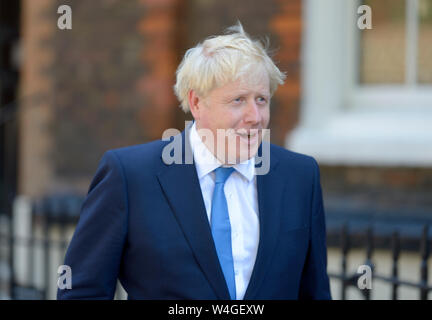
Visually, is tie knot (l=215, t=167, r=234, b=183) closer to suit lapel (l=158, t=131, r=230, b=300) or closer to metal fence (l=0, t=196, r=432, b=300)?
suit lapel (l=158, t=131, r=230, b=300)

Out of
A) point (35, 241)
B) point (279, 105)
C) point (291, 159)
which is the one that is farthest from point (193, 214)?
point (35, 241)

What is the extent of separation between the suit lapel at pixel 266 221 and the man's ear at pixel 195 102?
295 millimetres

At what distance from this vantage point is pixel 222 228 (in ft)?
7.61

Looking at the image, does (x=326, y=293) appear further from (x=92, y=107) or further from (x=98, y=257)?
(x=92, y=107)

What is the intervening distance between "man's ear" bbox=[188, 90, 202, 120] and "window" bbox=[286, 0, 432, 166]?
3.64 metres

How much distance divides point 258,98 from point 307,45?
390cm

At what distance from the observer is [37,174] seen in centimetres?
733

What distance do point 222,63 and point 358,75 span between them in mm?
4127

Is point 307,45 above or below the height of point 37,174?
above

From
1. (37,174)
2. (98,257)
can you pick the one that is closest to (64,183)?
(37,174)

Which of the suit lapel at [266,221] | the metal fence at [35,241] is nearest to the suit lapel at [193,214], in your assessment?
the suit lapel at [266,221]

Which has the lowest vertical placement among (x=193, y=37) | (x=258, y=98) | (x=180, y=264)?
(x=180, y=264)

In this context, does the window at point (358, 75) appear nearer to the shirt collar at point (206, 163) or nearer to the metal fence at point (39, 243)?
the metal fence at point (39, 243)

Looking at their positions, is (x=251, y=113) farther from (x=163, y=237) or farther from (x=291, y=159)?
(x=163, y=237)
